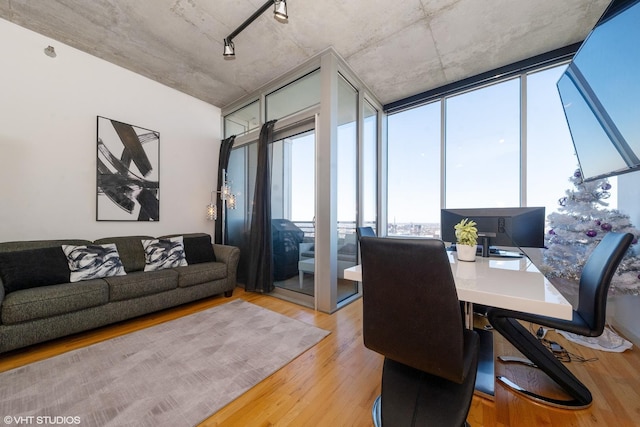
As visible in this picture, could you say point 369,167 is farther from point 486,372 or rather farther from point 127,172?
point 127,172

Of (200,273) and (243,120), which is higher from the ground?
(243,120)

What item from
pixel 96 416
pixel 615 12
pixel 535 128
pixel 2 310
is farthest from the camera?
pixel 535 128

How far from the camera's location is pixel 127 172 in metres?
3.17

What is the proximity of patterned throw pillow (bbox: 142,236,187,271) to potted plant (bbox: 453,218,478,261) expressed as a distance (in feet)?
10.2

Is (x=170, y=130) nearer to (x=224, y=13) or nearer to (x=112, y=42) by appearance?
(x=112, y=42)

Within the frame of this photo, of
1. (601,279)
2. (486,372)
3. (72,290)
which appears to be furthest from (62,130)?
(601,279)

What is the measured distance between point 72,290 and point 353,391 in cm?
250

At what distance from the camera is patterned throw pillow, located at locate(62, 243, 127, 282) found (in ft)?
7.77

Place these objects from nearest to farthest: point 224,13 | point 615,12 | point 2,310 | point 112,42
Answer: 1. point 615,12
2. point 2,310
3. point 224,13
4. point 112,42

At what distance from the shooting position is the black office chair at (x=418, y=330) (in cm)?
95

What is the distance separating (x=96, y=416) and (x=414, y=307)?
182cm

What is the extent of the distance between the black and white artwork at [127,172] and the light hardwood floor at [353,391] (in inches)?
60.9

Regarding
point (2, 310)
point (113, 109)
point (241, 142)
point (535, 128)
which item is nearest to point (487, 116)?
point (535, 128)

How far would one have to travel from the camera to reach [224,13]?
2.31 m
